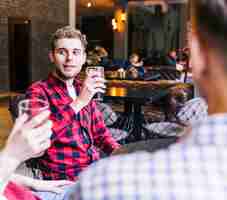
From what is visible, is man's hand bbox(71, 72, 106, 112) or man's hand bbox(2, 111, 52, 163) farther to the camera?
man's hand bbox(71, 72, 106, 112)

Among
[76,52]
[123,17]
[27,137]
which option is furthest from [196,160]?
[123,17]

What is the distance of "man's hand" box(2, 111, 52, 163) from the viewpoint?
30.9 inches

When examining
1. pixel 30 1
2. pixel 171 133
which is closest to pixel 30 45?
pixel 30 1

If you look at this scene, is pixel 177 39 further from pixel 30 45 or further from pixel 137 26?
pixel 30 45

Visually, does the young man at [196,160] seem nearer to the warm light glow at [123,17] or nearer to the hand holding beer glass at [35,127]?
the hand holding beer glass at [35,127]

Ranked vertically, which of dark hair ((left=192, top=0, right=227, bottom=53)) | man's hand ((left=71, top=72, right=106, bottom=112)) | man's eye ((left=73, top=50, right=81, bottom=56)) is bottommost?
man's hand ((left=71, top=72, right=106, bottom=112))

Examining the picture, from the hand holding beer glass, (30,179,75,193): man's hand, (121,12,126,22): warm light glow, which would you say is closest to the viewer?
the hand holding beer glass

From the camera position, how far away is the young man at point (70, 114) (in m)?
1.73

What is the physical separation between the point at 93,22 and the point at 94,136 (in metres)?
16.0

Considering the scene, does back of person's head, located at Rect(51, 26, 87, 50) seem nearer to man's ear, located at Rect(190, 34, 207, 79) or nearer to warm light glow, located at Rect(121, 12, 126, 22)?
man's ear, located at Rect(190, 34, 207, 79)

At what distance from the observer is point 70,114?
5.65 ft

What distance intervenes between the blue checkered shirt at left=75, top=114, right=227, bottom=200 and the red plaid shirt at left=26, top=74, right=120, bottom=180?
1220 millimetres

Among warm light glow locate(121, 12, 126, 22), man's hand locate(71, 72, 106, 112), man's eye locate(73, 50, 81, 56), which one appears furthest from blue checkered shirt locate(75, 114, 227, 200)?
warm light glow locate(121, 12, 126, 22)

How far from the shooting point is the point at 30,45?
924 cm
